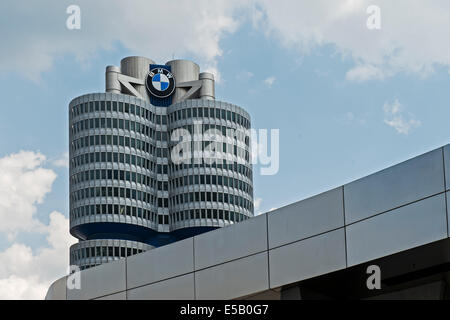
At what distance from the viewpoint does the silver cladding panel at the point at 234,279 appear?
22281 mm

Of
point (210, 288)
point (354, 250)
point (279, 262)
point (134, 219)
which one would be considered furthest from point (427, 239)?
point (134, 219)

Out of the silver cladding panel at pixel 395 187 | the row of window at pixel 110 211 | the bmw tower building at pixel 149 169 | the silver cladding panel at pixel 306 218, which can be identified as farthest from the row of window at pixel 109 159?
the silver cladding panel at pixel 395 187

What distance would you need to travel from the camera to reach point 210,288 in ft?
76.0

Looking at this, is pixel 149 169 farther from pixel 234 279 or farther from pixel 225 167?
pixel 234 279

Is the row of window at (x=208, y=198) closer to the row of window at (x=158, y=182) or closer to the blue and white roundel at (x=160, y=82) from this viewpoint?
the row of window at (x=158, y=182)

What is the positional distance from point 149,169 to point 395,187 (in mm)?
154621

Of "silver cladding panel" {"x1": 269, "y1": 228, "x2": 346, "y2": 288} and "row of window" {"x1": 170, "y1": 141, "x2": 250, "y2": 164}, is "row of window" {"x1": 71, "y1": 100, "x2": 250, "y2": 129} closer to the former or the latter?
"row of window" {"x1": 170, "y1": 141, "x2": 250, "y2": 164}

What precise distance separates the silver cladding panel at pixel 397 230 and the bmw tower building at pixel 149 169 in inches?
5641

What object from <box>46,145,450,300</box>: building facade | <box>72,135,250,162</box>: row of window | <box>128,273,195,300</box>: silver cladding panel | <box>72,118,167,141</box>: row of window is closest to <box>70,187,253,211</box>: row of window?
<box>72,135,250,162</box>: row of window

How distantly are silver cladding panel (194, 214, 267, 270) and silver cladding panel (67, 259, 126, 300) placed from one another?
2.87 metres

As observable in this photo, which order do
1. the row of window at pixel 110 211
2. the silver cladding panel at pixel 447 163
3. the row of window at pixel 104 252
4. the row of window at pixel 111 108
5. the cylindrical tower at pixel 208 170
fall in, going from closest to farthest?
the silver cladding panel at pixel 447 163
the row of window at pixel 104 252
the row of window at pixel 110 211
the row of window at pixel 111 108
the cylindrical tower at pixel 208 170

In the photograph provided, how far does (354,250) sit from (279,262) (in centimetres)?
227

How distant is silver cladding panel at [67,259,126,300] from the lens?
83.5 ft

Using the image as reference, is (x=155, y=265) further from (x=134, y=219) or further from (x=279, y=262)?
(x=134, y=219)
